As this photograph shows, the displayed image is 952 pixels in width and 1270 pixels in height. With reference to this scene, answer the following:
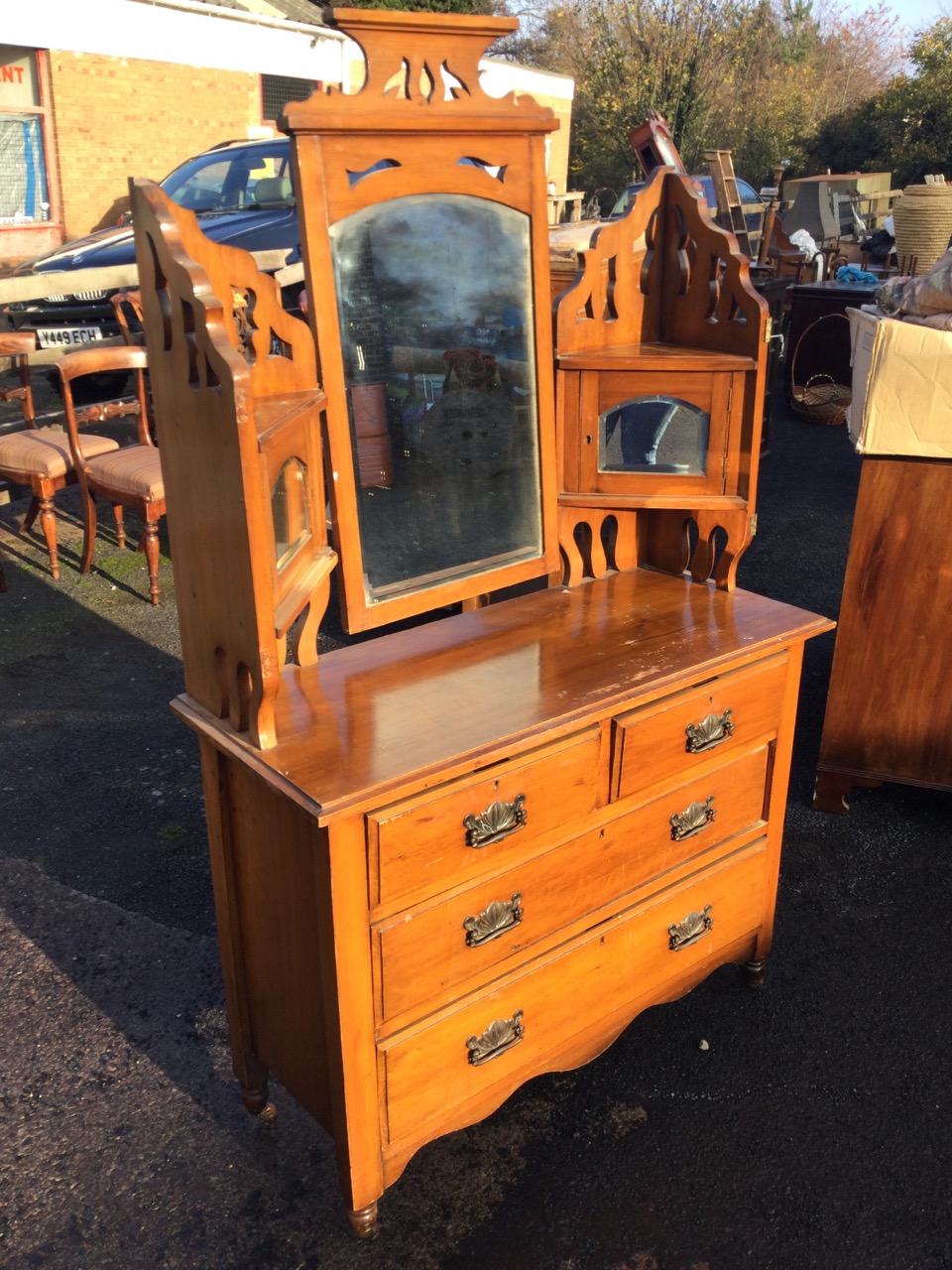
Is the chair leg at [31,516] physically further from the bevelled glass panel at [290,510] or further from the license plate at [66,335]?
the bevelled glass panel at [290,510]

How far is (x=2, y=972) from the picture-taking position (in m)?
3.02

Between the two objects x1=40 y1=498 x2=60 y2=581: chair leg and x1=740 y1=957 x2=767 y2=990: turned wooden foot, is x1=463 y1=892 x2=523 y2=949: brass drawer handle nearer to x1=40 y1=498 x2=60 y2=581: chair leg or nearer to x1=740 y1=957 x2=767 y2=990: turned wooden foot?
x1=740 y1=957 x2=767 y2=990: turned wooden foot

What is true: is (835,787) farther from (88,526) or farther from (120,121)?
(120,121)

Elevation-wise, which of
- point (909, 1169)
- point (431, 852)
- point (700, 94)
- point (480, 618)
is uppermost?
point (700, 94)

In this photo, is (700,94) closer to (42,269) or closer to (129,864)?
(42,269)

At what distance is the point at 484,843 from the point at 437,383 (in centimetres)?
102

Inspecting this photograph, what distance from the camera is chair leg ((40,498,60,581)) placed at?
5.73 m

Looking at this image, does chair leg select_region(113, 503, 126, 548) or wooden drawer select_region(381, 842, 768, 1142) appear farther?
chair leg select_region(113, 503, 126, 548)

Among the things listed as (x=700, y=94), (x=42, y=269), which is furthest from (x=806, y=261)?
(x=700, y=94)

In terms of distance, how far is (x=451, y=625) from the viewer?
2621mm

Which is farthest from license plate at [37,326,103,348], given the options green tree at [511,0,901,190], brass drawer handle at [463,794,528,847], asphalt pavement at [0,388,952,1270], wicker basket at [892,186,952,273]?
green tree at [511,0,901,190]

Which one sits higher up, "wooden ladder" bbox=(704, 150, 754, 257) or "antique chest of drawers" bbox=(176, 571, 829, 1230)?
"wooden ladder" bbox=(704, 150, 754, 257)

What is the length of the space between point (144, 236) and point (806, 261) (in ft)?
36.2

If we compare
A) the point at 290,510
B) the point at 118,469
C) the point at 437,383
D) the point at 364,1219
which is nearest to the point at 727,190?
the point at 118,469
